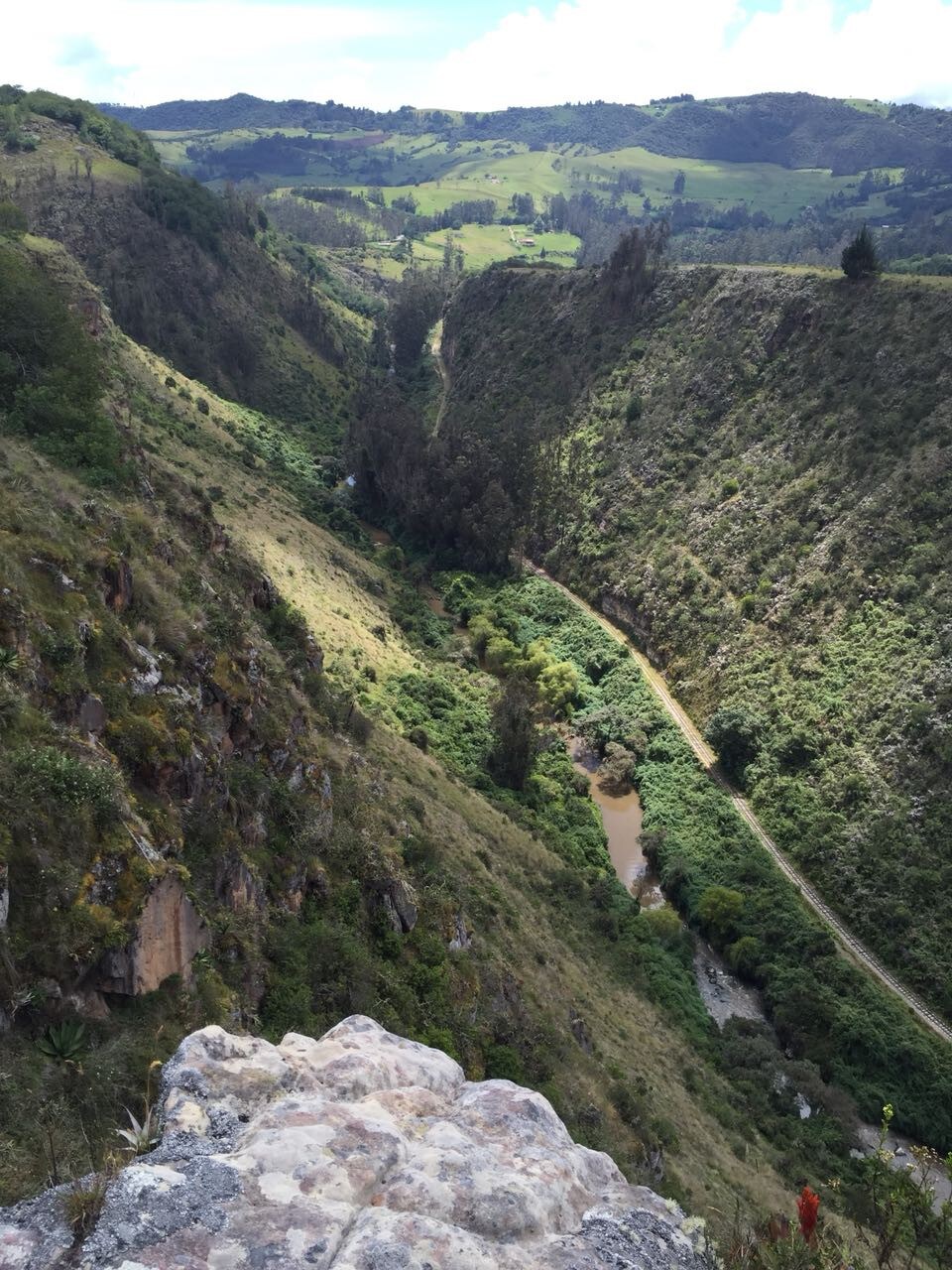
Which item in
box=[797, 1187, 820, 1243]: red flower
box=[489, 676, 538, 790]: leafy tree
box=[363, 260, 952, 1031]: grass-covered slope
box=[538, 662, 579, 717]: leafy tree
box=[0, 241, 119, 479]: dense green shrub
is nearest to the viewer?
box=[797, 1187, 820, 1243]: red flower

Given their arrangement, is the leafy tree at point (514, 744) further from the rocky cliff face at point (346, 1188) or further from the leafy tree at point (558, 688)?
the rocky cliff face at point (346, 1188)

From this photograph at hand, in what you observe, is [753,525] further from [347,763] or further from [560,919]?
[347,763]

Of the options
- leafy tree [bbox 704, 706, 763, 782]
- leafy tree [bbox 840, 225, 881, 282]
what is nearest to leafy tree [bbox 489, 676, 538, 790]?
leafy tree [bbox 704, 706, 763, 782]

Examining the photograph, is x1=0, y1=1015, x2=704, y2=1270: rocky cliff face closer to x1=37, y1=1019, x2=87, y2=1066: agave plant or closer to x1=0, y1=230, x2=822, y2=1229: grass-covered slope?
x1=0, y1=230, x2=822, y2=1229: grass-covered slope

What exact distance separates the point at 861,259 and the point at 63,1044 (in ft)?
316

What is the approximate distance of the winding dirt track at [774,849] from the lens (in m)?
47.3

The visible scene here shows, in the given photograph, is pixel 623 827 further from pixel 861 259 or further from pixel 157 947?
pixel 861 259

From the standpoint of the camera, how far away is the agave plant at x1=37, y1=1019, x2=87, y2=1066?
1488 centimetres

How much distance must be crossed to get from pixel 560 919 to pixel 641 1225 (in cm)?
3520

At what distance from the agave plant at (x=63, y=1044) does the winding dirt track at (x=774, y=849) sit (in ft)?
156

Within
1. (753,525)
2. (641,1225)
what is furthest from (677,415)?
(641,1225)

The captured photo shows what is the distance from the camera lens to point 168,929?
19859 mm

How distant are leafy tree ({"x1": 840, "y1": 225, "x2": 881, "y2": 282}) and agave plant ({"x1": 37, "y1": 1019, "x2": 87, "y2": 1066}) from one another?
95.2 m

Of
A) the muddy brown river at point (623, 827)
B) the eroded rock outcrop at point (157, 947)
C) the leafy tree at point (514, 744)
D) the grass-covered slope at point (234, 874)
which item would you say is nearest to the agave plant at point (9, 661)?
the grass-covered slope at point (234, 874)
